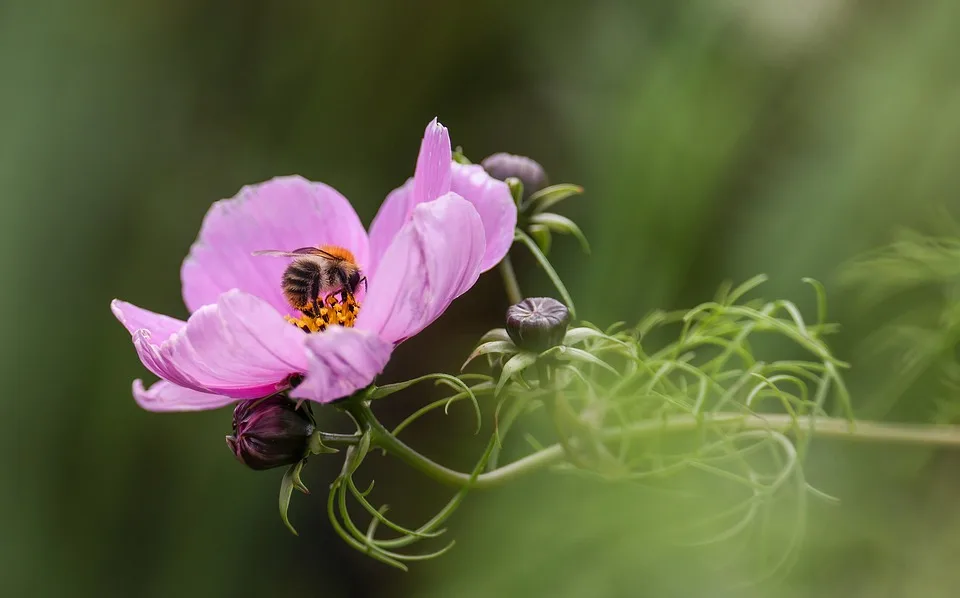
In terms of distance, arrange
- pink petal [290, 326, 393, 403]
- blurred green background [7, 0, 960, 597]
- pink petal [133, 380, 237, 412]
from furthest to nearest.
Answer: blurred green background [7, 0, 960, 597], pink petal [133, 380, 237, 412], pink petal [290, 326, 393, 403]

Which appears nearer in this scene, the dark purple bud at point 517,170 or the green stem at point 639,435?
the green stem at point 639,435

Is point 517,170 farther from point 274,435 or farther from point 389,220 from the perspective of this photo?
point 274,435

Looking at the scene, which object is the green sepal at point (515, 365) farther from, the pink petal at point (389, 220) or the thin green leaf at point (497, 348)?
the pink petal at point (389, 220)

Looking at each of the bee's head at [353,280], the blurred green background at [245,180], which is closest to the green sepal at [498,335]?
the bee's head at [353,280]

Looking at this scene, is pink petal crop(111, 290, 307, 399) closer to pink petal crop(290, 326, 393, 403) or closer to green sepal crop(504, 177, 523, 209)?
pink petal crop(290, 326, 393, 403)

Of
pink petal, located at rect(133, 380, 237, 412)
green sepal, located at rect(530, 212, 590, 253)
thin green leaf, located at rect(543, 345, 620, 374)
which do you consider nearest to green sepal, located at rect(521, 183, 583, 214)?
green sepal, located at rect(530, 212, 590, 253)

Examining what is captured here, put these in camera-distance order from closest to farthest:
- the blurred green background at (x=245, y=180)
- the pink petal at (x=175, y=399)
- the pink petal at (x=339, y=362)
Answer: the pink petal at (x=339, y=362), the pink petal at (x=175, y=399), the blurred green background at (x=245, y=180)
